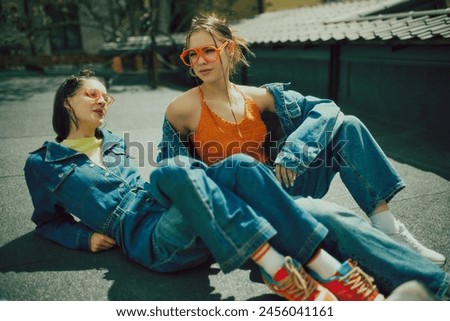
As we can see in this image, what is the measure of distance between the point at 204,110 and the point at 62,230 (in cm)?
100

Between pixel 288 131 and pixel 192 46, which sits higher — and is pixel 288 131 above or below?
below

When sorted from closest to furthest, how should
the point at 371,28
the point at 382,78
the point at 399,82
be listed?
the point at 399,82 → the point at 382,78 → the point at 371,28

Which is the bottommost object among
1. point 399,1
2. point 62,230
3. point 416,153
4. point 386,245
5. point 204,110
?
point 416,153

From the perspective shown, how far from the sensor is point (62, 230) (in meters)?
2.00

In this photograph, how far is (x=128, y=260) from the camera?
1892 mm

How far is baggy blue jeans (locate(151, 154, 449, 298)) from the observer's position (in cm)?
136

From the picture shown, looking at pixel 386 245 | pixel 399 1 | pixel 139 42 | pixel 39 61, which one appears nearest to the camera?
pixel 386 245

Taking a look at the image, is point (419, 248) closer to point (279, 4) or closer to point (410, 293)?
point (410, 293)

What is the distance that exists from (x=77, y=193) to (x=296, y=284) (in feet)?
3.72

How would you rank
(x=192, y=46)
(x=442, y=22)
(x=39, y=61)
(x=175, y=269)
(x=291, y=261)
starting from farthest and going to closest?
(x=39, y=61) → (x=442, y=22) → (x=192, y=46) → (x=175, y=269) → (x=291, y=261)

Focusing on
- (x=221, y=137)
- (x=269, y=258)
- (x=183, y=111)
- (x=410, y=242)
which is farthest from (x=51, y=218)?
(x=410, y=242)

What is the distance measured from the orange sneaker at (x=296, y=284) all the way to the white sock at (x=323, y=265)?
5cm

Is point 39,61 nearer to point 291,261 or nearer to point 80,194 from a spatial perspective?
point 80,194

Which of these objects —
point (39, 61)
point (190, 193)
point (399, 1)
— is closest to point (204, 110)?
point (190, 193)
